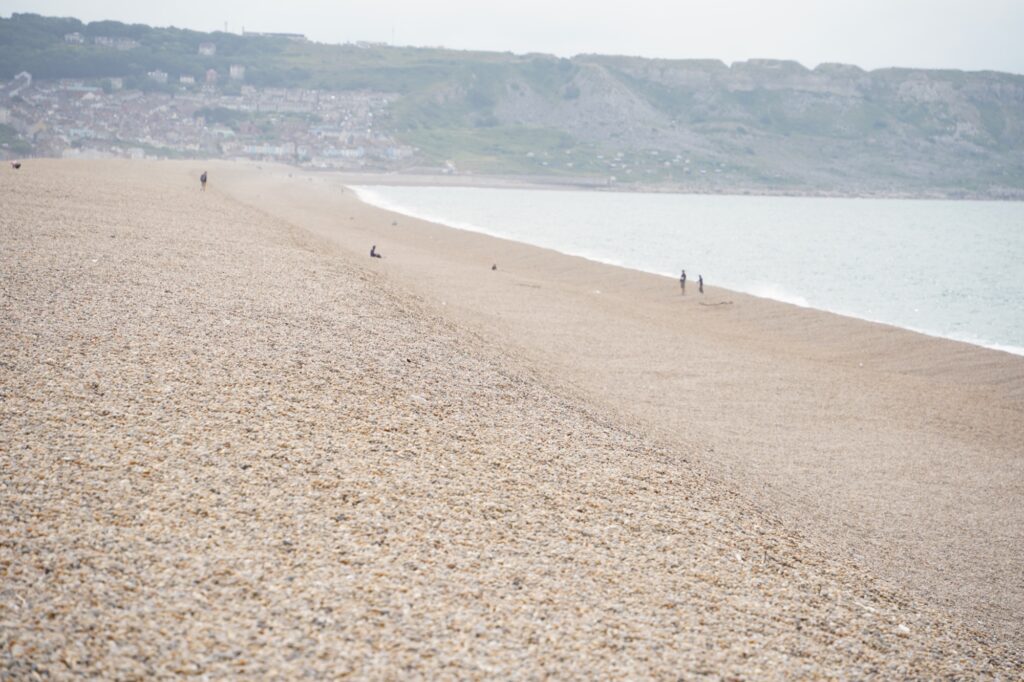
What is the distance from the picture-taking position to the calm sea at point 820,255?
2681cm

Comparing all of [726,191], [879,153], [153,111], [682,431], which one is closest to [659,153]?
[726,191]

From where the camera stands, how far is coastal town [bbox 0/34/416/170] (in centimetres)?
9344

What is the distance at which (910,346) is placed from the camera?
18344 millimetres

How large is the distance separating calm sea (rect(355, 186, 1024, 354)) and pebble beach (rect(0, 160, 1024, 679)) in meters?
17.3

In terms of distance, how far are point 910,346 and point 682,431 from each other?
11.0 m

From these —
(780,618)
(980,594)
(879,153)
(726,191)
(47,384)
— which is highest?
(879,153)

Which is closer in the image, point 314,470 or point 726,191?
point 314,470

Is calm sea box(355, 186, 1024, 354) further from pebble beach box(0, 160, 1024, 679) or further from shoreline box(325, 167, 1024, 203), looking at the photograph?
shoreline box(325, 167, 1024, 203)

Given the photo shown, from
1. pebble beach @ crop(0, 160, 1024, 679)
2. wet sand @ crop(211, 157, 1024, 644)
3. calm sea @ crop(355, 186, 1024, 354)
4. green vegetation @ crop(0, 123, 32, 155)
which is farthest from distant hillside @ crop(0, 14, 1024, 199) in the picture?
pebble beach @ crop(0, 160, 1024, 679)

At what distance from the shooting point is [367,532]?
16.4 feet

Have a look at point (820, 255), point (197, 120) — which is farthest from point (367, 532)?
point (197, 120)

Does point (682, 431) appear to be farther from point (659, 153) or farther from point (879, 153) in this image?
point (879, 153)

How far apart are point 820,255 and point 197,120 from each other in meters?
109

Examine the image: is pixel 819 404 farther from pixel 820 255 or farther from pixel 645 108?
pixel 645 108
